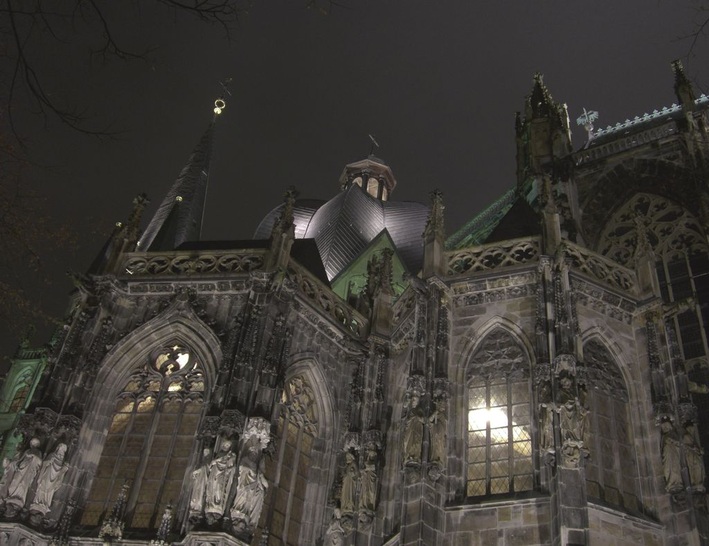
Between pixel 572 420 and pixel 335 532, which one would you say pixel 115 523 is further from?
pixel 572 420

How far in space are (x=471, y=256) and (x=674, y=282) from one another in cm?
634

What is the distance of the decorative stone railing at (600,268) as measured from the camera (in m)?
16.3

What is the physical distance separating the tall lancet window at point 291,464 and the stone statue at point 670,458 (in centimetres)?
619

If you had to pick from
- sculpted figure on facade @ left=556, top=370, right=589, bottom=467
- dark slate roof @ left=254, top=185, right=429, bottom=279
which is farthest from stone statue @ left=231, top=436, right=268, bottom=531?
dark slate roof @ left=254, top=185, right=429, bottom=279

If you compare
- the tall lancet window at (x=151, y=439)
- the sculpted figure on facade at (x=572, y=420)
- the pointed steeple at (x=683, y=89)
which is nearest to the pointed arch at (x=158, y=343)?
the tall lancet window at (x=151, y=439)

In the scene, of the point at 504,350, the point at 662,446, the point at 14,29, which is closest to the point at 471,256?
the point at 504,350

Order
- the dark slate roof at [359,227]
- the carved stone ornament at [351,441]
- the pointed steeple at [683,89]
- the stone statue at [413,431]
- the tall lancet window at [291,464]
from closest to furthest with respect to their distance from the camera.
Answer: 1. the stone statue at [413,431]
2. the tall lancet window at [291,464]
3. the carved stone ornament at [351,441]
4. the pointed steeple at [683,89]
5. the dark slate roof at [359,227]

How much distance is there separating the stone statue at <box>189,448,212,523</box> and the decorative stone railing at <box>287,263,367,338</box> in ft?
14.3

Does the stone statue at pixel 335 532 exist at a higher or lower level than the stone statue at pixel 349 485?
lower

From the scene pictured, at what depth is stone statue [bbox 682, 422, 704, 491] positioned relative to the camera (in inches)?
528

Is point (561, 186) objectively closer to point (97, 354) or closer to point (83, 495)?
point (97, 354)

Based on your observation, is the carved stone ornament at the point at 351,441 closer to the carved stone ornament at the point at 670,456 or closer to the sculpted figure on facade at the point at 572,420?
the sculpted figure on facade at the point at 572,420

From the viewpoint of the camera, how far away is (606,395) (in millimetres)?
14781

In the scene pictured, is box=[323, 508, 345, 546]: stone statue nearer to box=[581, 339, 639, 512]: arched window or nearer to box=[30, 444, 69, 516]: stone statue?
box=[581, 339, 639, 512]: arched window
